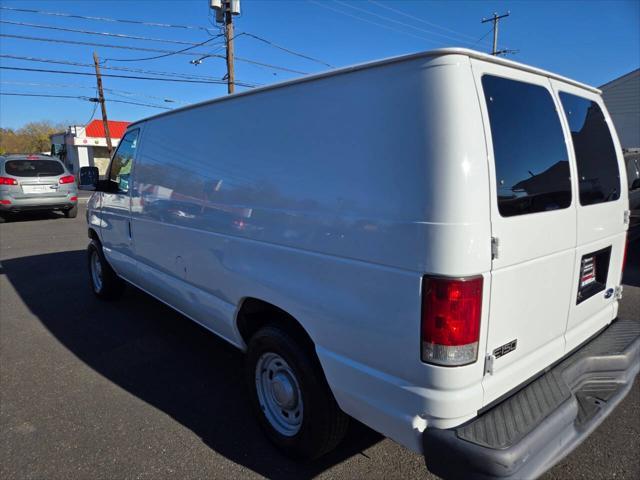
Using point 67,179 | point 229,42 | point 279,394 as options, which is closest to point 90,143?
point 229,42

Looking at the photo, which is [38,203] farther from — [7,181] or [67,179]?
[67,179]

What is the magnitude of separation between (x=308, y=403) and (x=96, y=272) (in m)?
4.44

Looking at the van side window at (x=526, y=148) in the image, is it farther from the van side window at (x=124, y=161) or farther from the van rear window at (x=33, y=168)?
the van rear window at (x=33, y=168)

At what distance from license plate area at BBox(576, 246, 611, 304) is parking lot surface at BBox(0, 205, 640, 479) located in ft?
3.20

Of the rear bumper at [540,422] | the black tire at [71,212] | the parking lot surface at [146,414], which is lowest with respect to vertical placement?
the parking lot surface at [146,414]

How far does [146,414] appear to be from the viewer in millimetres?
3082

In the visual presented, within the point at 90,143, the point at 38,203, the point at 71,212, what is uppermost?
the point at 90,143

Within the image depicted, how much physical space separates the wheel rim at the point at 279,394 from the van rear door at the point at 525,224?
1.16 metres

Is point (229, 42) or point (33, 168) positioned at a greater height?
point (229, 42)

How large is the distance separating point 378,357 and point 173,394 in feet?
6.97

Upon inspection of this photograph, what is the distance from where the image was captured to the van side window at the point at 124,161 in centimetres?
436

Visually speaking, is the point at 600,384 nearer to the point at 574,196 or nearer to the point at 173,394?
the point at 574,196

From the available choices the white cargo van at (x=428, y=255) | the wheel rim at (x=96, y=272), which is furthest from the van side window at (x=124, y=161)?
the white cargo van at (x=428, y=255)

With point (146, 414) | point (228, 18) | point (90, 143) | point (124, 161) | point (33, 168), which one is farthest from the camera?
point (90, 143)
